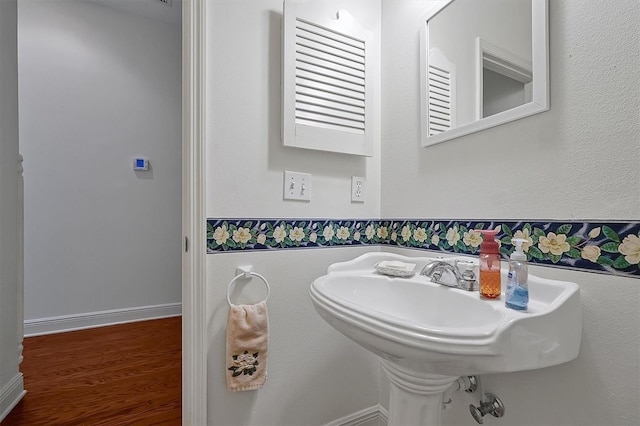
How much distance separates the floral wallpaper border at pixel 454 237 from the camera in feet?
2.24

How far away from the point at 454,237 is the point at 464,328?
51 centimetres

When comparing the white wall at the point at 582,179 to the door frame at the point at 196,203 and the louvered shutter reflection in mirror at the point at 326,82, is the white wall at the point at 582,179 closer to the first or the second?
the louvered shutter reflection in mirror at the point at 326,82

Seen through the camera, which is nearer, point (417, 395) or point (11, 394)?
point (417, 395)

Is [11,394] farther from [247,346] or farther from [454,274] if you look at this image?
[454,274]

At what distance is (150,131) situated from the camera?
8.75 ft

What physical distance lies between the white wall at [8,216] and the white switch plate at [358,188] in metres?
1.75

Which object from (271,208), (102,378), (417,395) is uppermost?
(271,208)

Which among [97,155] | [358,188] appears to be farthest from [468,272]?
[97,155]

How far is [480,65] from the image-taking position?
1.00 meters

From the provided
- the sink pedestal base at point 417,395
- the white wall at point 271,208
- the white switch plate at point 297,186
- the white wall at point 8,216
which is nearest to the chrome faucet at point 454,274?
the sink pedestal base at point 417,395

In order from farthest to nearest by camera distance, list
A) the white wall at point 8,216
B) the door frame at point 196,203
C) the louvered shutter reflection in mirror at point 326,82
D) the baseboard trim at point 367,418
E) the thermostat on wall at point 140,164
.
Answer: the thermostat on wall at point 140,164 < the white wall at point 8,216 < the baseboard trim at point 367,418 < the louvered shutter reflection in mirror at point 326,82 < the door frame at point 196,203

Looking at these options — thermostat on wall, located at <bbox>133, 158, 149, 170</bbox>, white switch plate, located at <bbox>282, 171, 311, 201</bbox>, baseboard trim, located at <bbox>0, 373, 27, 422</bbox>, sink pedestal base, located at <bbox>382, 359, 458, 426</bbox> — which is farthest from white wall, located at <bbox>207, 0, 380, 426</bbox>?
thermostat on wall, located at <bbox>133, 158, 149, 170</bbox>

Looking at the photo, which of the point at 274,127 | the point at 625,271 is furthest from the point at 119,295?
the point at 625,271

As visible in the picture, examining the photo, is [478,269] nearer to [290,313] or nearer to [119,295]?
[290,313]
